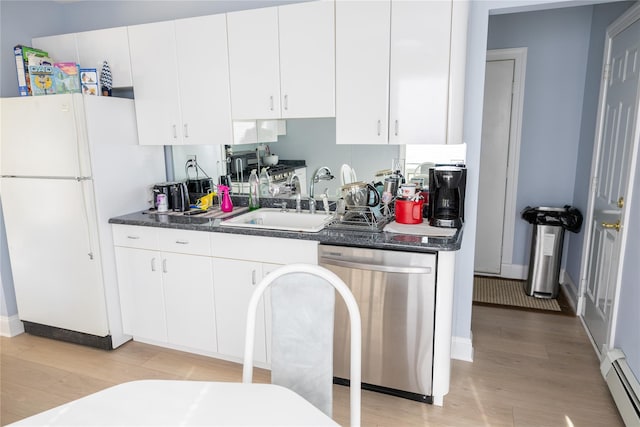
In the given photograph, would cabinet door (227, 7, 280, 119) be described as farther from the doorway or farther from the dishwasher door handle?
the doorway

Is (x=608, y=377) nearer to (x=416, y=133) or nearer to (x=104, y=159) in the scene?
(x=416, y=133)

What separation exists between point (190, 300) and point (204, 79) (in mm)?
1463

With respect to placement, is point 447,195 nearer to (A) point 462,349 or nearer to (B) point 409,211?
(B) point 409,211

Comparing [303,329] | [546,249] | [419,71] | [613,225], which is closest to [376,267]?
[303,329]

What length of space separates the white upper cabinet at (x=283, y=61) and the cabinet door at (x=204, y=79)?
7 centimetres

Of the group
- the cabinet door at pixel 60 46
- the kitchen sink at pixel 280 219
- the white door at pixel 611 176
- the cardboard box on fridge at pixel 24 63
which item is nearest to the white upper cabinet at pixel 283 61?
the kitchen sink at pixel 280 219

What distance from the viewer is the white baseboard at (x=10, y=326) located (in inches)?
128

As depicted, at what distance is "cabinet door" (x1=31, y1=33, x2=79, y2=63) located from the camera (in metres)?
3.08

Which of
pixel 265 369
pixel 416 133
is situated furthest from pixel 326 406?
pixel 416 133

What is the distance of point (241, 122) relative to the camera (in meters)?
2.88

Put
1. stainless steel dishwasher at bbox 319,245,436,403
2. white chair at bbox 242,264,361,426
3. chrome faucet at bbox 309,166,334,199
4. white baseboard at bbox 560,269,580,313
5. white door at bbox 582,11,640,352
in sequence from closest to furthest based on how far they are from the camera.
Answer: white chair at bbox 242,264,361,426 < stainless steel dishwasher at bbox 319,245,436,403 < white door at bbox 582,11,640,352 < chrome faucet at bbox 309,166,334,199 < white baseboard at bbox 560,269,580,313

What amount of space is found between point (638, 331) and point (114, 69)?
11.9 feet

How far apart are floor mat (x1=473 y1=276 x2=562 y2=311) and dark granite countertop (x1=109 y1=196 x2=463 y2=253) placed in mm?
1747

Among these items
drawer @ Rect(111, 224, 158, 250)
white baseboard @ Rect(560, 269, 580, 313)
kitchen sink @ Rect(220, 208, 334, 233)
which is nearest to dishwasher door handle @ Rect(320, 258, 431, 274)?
kitchen sink @ Rect(220, 208, 334, 233)
